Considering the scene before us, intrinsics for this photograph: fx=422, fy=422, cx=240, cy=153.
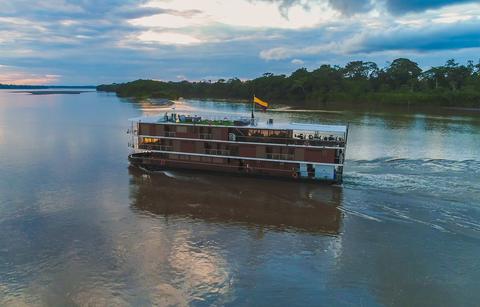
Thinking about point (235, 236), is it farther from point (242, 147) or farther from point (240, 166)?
point (242, 147)

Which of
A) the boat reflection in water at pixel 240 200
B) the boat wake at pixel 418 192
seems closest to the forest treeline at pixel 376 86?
the boat wake at pixel 418 192

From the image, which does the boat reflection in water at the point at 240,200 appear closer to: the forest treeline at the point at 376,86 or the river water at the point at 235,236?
the river water at the point at 235,236

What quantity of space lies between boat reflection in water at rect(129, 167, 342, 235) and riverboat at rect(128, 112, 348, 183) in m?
1.14

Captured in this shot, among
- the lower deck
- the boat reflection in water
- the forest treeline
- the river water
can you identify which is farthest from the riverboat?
the forest treeline

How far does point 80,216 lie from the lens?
30.8m

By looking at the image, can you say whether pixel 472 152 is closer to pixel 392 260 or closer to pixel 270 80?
pixel 392 260

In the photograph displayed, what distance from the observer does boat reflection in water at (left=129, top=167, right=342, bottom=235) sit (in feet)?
103

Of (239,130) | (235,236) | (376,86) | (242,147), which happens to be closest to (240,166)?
(242,147)

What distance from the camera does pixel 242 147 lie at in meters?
42.7

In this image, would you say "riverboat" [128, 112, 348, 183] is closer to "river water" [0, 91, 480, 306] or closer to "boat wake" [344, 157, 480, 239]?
"river water" [0, 91, 480, 306]

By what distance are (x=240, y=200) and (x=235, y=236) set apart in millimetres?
8073

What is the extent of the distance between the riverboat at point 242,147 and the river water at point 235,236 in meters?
1.44

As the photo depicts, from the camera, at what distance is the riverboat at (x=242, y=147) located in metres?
40.6

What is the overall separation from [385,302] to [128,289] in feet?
41.2
